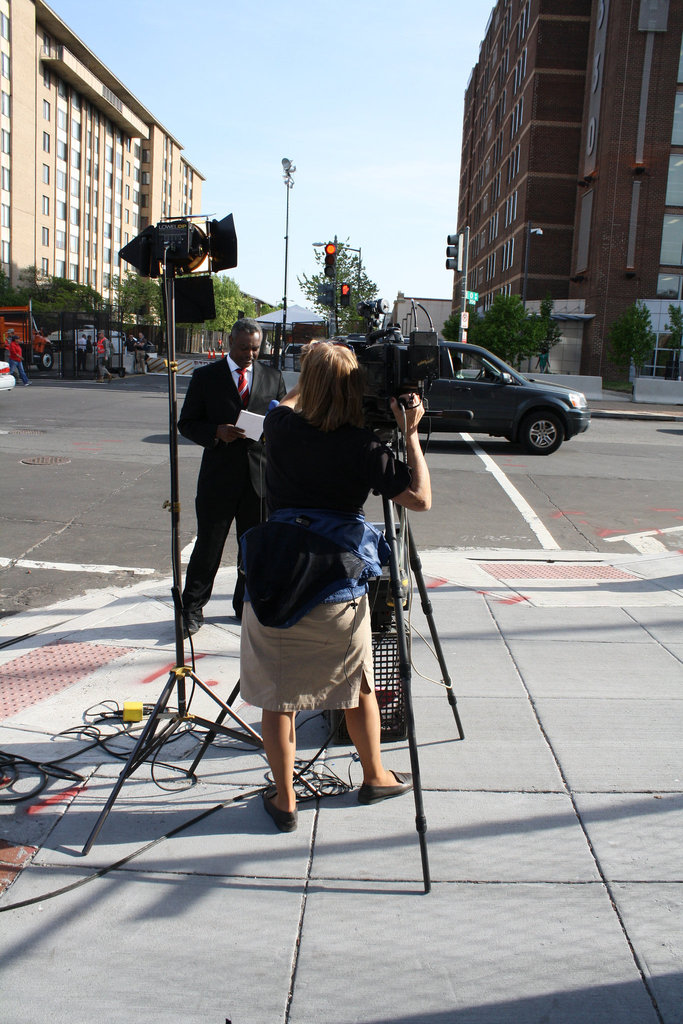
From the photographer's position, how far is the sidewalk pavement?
2342 millimetres

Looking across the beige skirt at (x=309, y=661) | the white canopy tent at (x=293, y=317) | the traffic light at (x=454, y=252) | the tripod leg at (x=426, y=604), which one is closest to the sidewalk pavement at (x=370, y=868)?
the tripod leg at (x=426, y=604)

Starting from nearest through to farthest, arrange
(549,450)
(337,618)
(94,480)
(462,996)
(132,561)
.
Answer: (462,996), (337,618), (132,561), (94,480), (549,450)

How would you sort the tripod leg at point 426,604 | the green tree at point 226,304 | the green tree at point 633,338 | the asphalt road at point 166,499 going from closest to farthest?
the tripod leg at point 426,604 → the asphalt road at point 166,499 → the green tree at point 633,338 → the green tree at point 226,304

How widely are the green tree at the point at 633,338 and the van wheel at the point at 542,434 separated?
25677 mm

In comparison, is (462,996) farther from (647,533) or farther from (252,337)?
(647,533)

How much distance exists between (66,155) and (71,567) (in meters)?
72.0

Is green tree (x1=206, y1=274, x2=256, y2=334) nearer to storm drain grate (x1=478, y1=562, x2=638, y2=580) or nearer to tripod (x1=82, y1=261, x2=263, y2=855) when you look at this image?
storm drain grate (x1=478, y1=562, x2=638, y2=580)

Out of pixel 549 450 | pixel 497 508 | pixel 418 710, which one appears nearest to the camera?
pixel 418 710

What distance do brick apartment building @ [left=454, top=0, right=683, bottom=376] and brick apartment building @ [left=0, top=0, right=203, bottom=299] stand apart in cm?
3519

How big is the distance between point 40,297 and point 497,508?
178ft

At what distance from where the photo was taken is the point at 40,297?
57.5 m

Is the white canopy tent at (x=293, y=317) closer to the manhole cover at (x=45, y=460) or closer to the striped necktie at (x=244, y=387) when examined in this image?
the manhole cover at (x=45, y=460)

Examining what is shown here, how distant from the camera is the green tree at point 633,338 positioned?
126 feet

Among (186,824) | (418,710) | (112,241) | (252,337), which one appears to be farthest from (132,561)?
(112,241)
